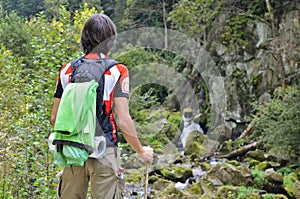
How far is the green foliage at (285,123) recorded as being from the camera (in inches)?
317

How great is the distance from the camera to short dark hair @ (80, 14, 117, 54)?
5.61 feet

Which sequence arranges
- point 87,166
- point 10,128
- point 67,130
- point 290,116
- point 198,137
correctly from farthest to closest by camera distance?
point 198,137, point 290,116, point 10,128, point 87,166, point 67,130

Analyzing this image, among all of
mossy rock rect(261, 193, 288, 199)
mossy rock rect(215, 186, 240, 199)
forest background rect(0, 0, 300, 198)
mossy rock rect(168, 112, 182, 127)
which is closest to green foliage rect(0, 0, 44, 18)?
forest background rect(0, 0, 300, 198)

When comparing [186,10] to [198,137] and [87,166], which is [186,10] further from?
[87,166]

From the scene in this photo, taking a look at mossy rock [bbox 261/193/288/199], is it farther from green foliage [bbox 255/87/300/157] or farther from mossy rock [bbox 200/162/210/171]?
mossy rock [bbox 200/162/210/171]

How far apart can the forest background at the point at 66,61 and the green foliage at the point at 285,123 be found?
20mm

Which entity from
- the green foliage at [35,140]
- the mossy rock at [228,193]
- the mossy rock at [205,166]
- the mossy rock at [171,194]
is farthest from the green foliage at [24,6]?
the mossy rock at [228,193]

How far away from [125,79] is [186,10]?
1226cm

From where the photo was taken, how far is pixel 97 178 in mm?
1668

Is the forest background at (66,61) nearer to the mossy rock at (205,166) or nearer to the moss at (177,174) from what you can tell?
the moss at (177,174)

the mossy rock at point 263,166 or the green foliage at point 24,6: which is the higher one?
the green foliage at point 24,6

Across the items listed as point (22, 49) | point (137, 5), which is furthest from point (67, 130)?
point (137, 5)

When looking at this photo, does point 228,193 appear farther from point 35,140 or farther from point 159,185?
point 35,140

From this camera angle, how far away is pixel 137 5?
1909 centimetres
